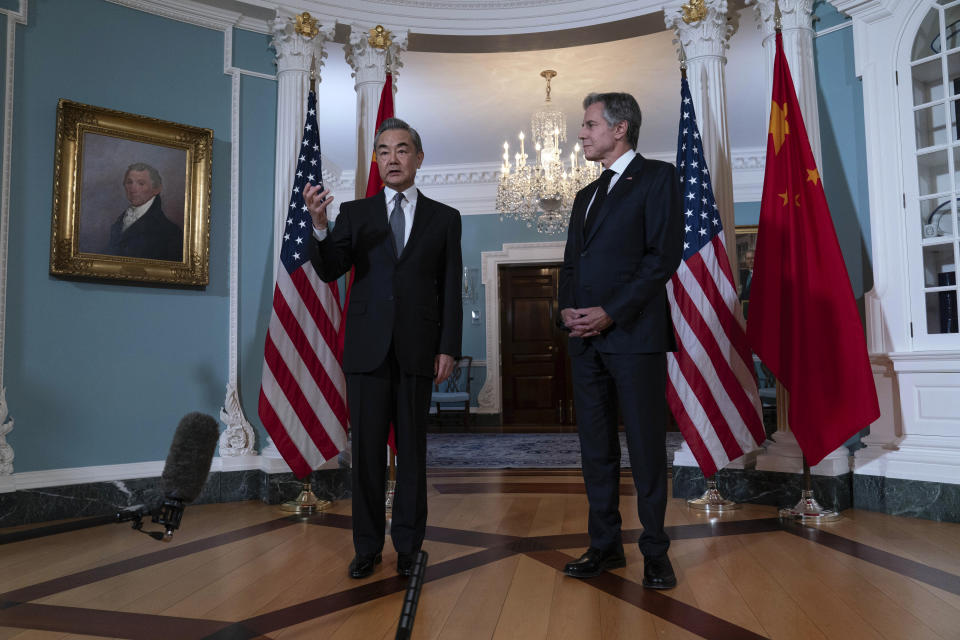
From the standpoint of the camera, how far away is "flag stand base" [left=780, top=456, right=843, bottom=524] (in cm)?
329

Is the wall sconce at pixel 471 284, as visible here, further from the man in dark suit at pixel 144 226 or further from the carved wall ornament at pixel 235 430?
the man in dark suit at pixel 144 226

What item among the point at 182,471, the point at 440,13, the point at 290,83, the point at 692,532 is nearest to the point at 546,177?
the point at 440,13

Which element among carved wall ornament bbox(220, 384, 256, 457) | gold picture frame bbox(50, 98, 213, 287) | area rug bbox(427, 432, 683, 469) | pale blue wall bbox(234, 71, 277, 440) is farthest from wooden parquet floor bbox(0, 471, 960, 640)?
area rug bbox(427, 432, 683, 469)

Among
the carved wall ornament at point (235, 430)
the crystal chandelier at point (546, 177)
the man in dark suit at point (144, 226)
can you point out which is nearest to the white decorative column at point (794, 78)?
the crystal chandelier at point (546, 177)

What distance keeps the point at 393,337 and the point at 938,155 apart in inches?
123

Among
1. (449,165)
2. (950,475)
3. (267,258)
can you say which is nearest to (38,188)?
(267,258)

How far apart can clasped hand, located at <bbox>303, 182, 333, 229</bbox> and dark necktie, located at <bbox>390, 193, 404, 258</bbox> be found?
30cm

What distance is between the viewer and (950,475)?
327cm

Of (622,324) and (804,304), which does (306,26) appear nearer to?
(622,324)

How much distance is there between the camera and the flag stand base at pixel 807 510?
3.29 m

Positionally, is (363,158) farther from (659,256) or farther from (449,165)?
(449,165)

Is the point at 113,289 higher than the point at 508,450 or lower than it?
higher

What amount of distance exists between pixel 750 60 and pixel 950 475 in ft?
14.2

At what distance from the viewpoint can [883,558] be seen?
260 centimetres
